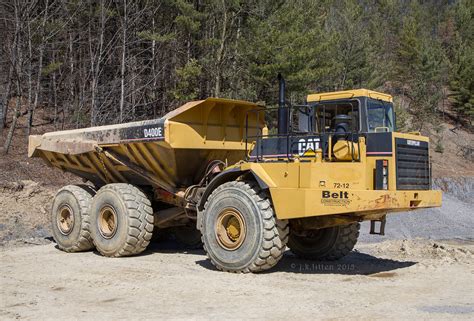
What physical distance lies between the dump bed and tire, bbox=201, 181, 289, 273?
1194 millimetres

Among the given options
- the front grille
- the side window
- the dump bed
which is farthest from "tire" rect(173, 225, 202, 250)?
the front grille

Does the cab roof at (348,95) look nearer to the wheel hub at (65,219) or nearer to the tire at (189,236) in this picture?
the tire at (189,236)

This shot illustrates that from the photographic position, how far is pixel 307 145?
27.9 ft

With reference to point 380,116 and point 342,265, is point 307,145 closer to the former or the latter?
point 380,116

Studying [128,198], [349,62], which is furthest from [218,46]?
[128,198]

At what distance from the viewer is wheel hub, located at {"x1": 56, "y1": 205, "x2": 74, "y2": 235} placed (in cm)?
1118

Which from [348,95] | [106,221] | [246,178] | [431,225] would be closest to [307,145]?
[348,95]

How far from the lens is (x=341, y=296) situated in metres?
6.95

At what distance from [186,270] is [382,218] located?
3.10 m

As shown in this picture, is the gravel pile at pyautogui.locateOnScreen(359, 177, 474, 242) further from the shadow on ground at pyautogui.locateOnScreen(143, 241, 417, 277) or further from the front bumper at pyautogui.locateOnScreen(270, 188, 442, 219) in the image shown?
the front bumper at pyautogui.locateOnScreen(270, 188, 442, 219)

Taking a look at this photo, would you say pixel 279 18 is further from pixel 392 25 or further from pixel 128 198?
pixel 392 25

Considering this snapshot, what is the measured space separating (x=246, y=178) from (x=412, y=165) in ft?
8.11

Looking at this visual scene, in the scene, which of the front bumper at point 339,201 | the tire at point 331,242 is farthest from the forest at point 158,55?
the front bumper at point 339,201

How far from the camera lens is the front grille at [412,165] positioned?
8.00 meters
